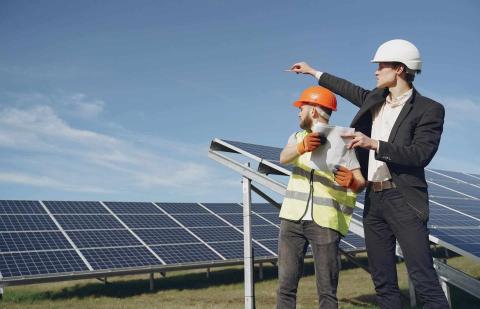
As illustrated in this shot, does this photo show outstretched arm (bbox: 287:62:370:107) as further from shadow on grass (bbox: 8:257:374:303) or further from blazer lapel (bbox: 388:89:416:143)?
shadow on grass (bbox: 8:257:374:303)

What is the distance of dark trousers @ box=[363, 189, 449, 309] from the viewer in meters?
3.08

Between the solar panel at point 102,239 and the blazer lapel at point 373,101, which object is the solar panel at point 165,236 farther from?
the blazer lapel at point 373,101

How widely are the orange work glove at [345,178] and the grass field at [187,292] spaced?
181 inches

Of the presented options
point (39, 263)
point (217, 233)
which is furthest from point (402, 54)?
point (217, 233)

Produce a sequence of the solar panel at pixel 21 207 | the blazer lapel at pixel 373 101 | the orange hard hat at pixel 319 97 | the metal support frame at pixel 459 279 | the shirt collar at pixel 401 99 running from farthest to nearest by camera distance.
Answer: the solar panel at pixel 21 207
the metal support frame at pixel 459 279
the orange hard hat at pixel 319 97
the blazer lapel at pixel 373 101
the shirt collar at pixel 401 99

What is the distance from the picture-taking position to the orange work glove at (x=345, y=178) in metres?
3.61

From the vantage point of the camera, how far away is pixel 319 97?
3.96 meters

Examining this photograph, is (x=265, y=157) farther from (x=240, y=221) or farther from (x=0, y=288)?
(x=240, y=221)

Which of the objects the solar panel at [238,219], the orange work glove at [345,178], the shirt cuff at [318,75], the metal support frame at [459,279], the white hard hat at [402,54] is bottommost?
the metal support frame at [459,279]

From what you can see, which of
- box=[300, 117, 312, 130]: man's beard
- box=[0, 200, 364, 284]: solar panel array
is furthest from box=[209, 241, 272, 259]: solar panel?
box=[300, 117, 312, 130]: man's beard

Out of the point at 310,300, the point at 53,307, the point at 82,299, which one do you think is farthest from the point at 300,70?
the point at 82,299

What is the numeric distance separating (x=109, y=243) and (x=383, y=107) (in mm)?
8838

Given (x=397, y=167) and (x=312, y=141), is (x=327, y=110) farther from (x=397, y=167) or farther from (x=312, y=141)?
(x=397, y=167)

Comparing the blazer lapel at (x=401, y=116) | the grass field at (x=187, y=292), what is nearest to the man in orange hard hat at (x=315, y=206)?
the blazer lapel at (x=401, y=116)
